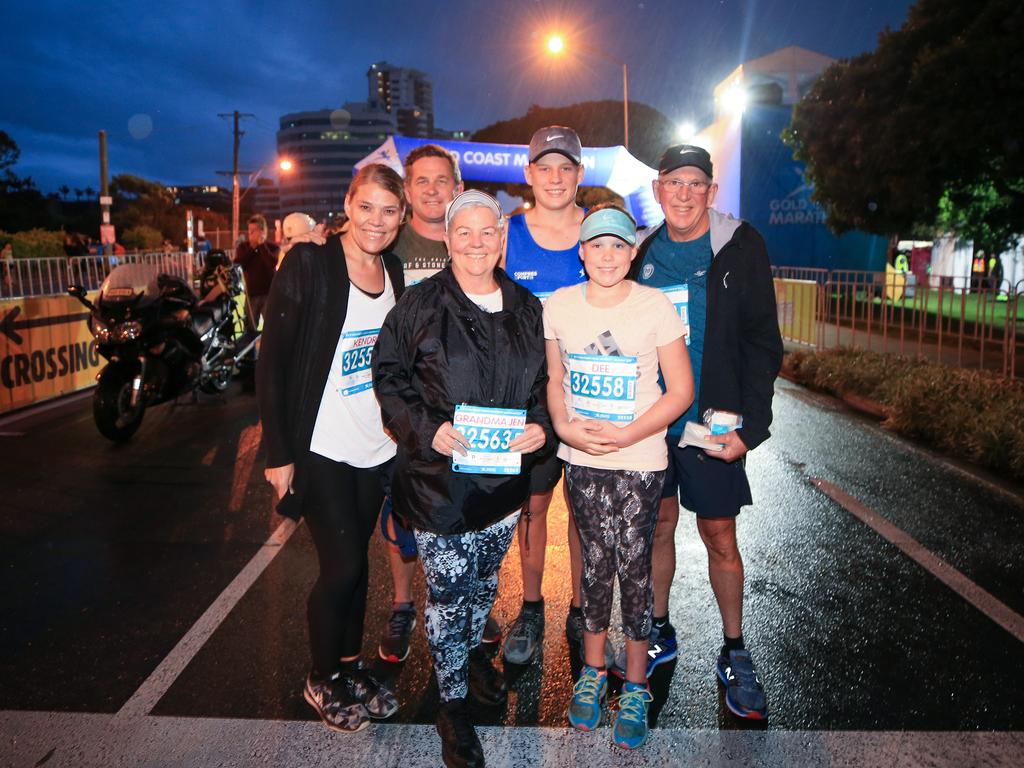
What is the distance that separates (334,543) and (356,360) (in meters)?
0.69

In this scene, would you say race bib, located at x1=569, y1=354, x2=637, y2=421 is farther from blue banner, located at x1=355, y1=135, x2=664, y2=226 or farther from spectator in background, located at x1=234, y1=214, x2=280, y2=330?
blue banner, located at x1=355, y1=135, x2=664, y2=226

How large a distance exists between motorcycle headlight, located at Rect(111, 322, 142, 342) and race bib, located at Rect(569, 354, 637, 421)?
611 centimetres

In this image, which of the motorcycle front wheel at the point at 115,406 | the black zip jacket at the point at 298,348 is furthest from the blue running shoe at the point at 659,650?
the motorcycle front wheel at the point at 115,406

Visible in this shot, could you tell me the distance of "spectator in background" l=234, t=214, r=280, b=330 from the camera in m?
11.5

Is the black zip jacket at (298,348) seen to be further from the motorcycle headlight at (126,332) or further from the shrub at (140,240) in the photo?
the shrub at (140,240)

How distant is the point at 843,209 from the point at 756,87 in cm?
1609

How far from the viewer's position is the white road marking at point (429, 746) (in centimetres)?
280

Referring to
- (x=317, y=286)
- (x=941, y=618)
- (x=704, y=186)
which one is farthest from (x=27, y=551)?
(x=941, y=618)

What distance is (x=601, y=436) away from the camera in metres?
2.86

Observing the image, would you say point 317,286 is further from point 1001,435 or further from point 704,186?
point 1001,435

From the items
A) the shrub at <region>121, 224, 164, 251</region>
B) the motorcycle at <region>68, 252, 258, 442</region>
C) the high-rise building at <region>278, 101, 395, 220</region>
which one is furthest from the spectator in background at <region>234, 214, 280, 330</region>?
the high-rise building at <region>278, 101, 395, 220</region>

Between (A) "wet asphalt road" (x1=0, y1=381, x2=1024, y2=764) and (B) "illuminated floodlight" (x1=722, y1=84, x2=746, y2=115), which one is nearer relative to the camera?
(A) "wet asphalt road" (x1=0, y1=381, x2=1024, y2=764)

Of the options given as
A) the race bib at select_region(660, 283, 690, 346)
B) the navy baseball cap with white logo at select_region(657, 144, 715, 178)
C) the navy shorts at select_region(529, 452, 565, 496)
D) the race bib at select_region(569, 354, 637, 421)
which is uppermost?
the navy baseball cap with white logo at select_region(657, 144, 715, 178)

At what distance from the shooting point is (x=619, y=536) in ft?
9.78
